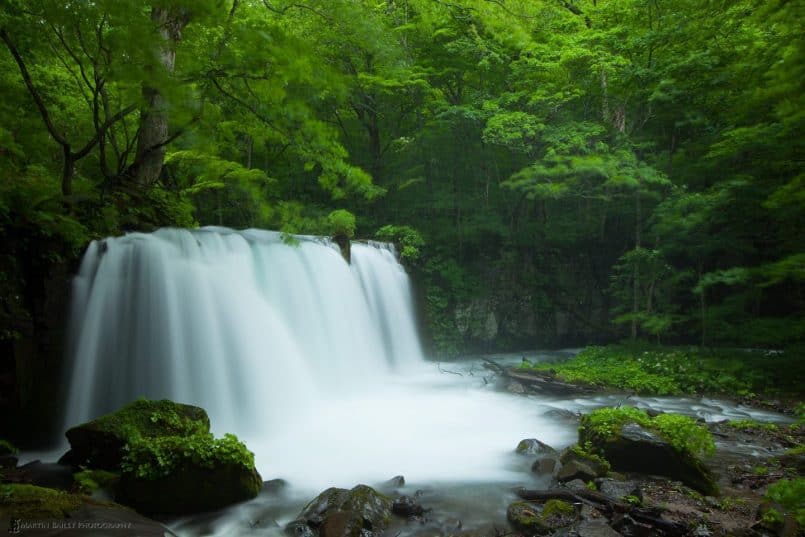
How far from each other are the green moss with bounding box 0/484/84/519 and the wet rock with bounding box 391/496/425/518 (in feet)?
9.44

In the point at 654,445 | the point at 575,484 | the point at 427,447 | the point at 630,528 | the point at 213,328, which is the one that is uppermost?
the point at 213,328

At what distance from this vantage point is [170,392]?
24.5 feet

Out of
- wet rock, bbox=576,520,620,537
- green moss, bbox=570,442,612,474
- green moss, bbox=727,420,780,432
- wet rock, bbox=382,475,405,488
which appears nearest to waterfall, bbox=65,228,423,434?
wet rock, bbox=382,475,405,488

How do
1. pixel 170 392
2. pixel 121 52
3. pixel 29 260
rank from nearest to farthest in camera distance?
pixel 121 52 < pixel 29 260 < pixel 170 392

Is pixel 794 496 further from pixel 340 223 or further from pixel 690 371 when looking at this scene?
pixel 340 223

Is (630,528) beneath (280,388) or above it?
beneath

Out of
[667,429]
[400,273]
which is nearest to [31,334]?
[667,429]

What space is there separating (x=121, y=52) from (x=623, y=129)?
1349 cm

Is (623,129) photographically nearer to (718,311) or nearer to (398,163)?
(718,311)

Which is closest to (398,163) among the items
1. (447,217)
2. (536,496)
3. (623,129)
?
(447,217)

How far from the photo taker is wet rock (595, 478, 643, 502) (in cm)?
497

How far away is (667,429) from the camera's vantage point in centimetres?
598

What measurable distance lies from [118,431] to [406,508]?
3401mm

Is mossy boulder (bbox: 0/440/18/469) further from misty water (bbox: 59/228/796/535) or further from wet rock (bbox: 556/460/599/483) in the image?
wet rock (bbox: 556/460/599/483)
